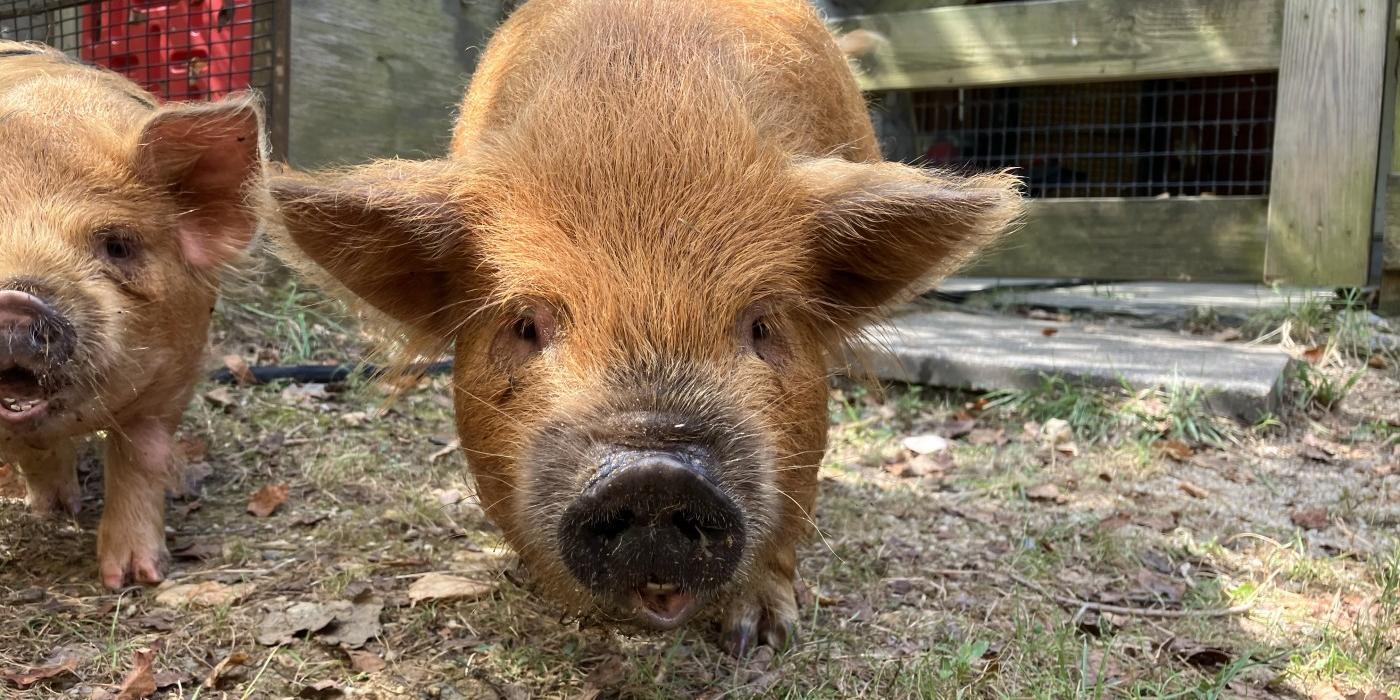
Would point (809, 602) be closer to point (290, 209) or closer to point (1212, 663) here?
point (1212, 663)

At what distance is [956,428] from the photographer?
5.81 meters

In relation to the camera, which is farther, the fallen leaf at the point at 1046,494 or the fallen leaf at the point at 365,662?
the fallen leaf at the point at 1046,494

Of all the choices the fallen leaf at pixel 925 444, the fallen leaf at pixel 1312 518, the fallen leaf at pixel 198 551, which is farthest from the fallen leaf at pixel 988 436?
the fallen leaf at pixel 198 551

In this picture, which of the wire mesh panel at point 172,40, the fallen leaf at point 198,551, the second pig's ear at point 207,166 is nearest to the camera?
the second pig's ear at point 207,166

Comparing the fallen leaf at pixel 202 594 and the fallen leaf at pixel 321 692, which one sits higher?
the fallen leaf at pixel 321 692

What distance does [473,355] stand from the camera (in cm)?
286

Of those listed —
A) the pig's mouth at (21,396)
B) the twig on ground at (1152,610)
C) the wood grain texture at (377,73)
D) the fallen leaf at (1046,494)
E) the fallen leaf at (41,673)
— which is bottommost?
the fallen leaf at (1046,494)

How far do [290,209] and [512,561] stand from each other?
1492 millimetres

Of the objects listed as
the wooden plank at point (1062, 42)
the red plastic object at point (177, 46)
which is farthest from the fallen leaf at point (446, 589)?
the wooden plank at point (1062, 42)

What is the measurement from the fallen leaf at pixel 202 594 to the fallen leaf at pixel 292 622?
0.18 meters

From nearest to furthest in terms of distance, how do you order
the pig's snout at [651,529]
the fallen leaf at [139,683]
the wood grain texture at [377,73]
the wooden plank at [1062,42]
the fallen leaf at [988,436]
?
the pig's snout at [651,529]
the fallen leaf at [139,683]
the fallen leaf at [988,436]
the wood grain texture at [377,73]
the wooden plank at [1062,42]

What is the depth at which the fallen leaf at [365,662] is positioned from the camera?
2.94 meters

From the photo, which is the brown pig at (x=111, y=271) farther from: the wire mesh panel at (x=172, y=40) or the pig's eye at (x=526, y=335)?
the wire mesh panel at (x=172, y=40)

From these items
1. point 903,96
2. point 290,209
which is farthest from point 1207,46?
point 290,209
